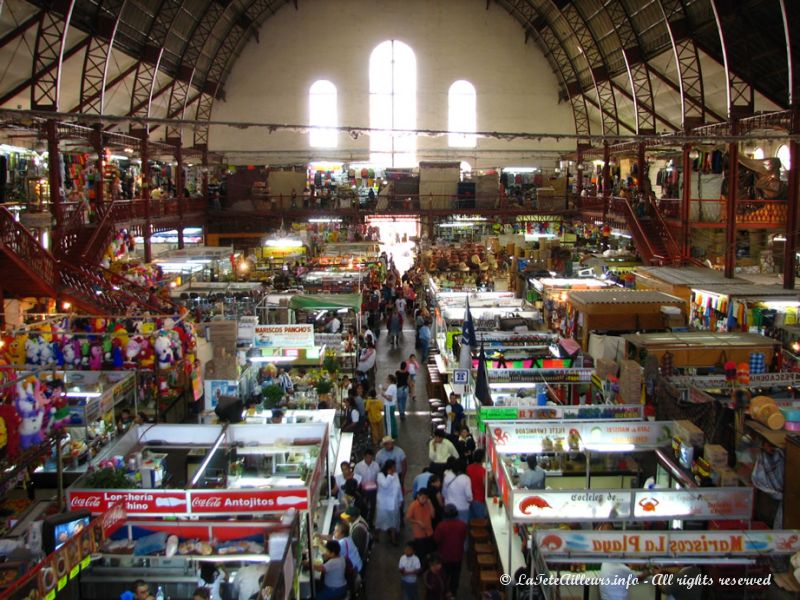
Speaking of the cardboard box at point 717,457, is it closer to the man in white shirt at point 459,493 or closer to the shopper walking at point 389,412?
the man in white shirt at point 459,493

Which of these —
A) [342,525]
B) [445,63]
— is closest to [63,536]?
[342,525]

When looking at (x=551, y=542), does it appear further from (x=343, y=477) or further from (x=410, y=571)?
(x=343, y=477)

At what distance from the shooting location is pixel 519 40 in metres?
31.0

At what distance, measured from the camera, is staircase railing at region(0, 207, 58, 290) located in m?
12.6

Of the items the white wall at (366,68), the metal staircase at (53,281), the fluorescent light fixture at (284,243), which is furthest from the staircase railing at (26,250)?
the white wall at (366,68)

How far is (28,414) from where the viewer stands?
685 centimetres

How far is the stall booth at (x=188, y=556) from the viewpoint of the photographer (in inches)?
228

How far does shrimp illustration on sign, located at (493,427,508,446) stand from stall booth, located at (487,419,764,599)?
12 millimetres

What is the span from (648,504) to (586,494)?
20.4 inches

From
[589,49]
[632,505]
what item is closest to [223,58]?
[589,49]

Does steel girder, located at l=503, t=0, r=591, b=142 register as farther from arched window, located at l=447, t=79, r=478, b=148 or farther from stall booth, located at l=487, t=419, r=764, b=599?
stall booth, located at l=487, t=419, r=764, b=599

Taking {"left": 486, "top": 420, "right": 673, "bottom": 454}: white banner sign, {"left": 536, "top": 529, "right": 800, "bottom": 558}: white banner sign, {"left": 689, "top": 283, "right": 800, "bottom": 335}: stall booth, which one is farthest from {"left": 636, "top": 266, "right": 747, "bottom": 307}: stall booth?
{"left": 536, "top": 529, "right": 800, "bottom": 558}: white banner sign

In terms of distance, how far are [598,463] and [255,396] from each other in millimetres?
5199

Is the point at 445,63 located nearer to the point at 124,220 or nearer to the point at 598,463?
the point at 124,220
